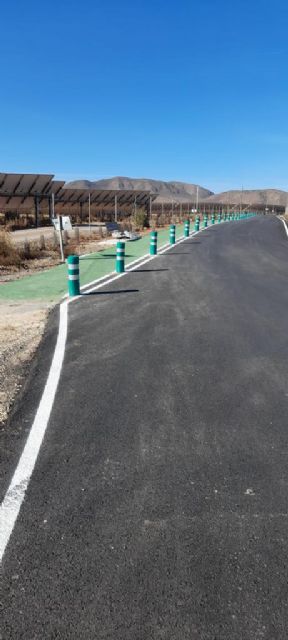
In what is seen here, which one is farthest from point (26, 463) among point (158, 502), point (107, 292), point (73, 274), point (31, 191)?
point (31, 191)

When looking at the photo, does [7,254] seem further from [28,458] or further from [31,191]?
[31,191]

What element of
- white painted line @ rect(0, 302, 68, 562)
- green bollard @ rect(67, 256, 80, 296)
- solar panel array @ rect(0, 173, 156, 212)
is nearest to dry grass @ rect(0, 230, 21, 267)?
green bollard @ rect(67, 256, 80, 296)

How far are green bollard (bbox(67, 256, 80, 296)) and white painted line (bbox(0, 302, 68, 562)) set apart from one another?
392 cm

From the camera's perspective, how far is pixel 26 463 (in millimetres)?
3334

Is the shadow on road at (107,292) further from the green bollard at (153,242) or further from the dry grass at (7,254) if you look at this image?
the green bollard at (153,242)

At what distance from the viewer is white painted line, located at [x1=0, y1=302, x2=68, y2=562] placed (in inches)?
107

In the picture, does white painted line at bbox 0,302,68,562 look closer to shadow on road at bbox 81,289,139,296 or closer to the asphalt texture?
the asphalt texture

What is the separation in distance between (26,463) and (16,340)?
3644 mm

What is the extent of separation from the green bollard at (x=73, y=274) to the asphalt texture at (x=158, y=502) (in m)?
3.13

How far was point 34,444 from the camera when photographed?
360 cm

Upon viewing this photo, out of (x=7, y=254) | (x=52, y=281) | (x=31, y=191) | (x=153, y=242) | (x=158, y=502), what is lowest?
(x=158, y=502)

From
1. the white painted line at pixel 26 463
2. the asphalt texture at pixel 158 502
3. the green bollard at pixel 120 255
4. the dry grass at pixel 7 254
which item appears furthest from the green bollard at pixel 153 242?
the white painted line at pixel 26 463

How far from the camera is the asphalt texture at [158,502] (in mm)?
2131

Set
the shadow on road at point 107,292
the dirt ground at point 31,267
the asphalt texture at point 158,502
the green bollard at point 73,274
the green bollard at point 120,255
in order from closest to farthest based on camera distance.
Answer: the asphalt texture at point 158,502, the green bollard at point 73,274, the shadow on road at point 107,292, the green bollard at point 120,255, the dirt ground at point 31,267
